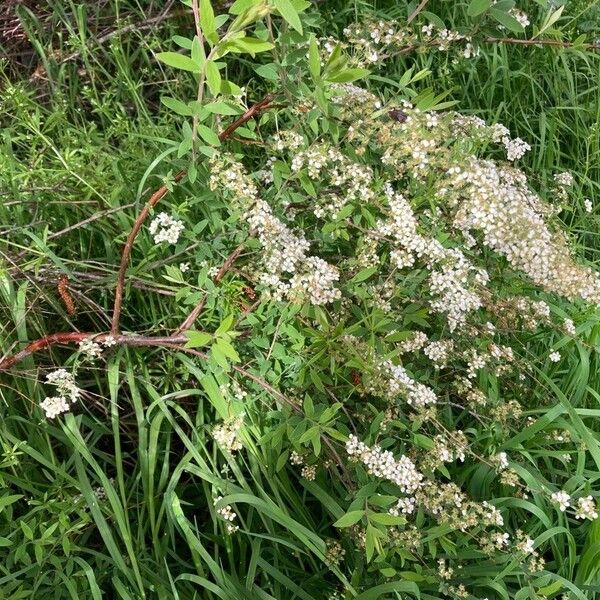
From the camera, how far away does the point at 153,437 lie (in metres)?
1.72

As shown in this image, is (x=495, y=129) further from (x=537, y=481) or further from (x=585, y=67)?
(x=585, y=67)

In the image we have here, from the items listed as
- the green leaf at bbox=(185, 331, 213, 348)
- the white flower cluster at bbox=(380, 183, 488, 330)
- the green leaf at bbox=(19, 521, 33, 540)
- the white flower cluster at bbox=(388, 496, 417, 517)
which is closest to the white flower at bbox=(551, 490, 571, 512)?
the white flower cluster at bbox=(388, 496, 417, 517)

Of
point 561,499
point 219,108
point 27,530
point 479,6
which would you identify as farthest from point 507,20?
point 27,530

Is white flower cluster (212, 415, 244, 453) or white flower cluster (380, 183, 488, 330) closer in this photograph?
white flower cluster (212, 415, 244, 453)

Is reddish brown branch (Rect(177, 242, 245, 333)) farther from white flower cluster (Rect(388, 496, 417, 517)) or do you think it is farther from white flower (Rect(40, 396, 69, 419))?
white flower cluster (Rect(388, 496, 417, 517))

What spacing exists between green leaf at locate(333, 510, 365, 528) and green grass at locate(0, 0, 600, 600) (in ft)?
0.58

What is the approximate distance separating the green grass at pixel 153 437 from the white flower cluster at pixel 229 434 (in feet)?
0.18

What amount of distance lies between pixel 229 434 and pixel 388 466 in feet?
1.16

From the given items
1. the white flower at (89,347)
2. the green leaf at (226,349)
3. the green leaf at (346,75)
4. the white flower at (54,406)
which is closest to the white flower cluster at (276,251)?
the green leaf at (226,349)

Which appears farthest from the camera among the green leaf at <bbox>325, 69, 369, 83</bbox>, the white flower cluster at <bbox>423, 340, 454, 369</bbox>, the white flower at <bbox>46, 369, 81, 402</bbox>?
the white flower cluster at <bbox>423, 340, 454, 369</bbox>

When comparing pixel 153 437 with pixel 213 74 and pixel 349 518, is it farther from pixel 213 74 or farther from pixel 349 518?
pixel 213 74

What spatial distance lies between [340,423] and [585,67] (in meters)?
2.04

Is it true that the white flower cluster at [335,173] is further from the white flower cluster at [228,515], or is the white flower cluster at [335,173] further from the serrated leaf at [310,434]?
the white flower cluster at [228,515]

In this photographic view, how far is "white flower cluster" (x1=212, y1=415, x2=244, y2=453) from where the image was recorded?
157cm
